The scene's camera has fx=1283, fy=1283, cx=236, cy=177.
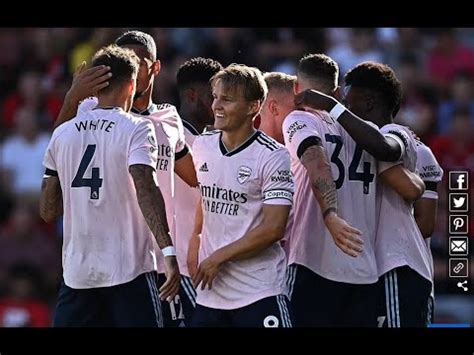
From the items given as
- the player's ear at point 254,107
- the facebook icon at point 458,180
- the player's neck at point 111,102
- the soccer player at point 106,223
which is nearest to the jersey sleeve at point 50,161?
the soccer player at point 106,223

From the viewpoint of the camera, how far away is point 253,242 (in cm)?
583

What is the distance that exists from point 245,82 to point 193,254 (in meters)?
0.87

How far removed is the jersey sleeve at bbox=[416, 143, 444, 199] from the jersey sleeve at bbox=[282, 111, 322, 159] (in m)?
0.79

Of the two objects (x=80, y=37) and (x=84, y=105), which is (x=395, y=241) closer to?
(x=84, y=105)

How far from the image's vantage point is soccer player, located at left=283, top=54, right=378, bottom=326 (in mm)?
6242

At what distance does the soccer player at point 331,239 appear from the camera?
6.24 m

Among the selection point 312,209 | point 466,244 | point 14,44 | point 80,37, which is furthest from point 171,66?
point 312,209

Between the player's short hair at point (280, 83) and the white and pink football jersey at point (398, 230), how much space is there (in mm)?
551

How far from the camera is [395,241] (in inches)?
252

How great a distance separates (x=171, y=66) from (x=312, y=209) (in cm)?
561

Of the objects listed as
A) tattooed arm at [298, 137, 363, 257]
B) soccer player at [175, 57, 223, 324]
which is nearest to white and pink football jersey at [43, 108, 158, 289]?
soccer player at [175, 57, 223, 324]

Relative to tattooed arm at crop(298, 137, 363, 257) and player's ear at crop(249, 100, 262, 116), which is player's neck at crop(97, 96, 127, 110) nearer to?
player's ear at crop(249, 100, 262, 116)

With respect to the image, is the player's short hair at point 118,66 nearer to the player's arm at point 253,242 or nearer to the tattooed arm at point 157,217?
the tattooed arm at point 157,217

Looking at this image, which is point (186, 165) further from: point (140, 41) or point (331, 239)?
point (331, 239)
